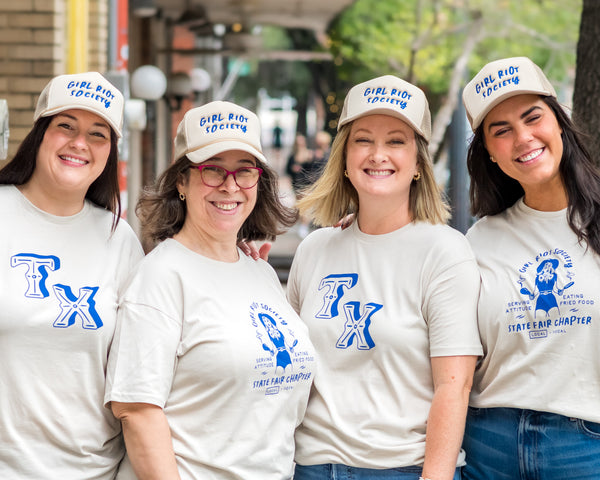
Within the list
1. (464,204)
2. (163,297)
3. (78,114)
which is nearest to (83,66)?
(78,114)

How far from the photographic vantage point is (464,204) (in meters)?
11.3

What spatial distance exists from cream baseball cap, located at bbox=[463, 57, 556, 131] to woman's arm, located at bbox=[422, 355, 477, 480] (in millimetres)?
939

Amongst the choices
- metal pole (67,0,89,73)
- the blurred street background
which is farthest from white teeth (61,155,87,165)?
metal pole (67,0,89,73)

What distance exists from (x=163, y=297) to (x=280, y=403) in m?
0.54

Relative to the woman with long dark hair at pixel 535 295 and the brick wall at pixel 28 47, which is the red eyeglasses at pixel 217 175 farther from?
the brick wall at pixel 28 47

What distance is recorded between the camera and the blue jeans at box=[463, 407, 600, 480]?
9.63 ft

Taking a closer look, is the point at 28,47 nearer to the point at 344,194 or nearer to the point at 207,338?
the point at 344,194

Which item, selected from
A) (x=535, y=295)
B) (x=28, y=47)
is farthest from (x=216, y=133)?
(x=28, y=47)

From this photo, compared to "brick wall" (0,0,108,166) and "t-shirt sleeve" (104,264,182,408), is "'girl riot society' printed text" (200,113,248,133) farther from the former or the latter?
"brick wall" (0,0,108,166)

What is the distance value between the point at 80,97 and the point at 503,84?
59.8 inches

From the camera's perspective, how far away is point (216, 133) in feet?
9.87

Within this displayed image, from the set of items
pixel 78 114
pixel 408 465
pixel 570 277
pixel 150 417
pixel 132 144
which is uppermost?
pixel 132 144

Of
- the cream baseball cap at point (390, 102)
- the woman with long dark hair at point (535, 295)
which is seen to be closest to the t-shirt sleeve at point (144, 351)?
the cream baseball cap at point (390, 102)

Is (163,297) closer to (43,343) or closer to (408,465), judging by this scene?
(43,343)
